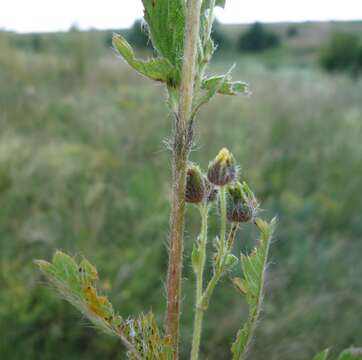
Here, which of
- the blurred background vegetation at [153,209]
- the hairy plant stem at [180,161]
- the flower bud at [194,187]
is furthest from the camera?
the blurred background vegetation at [153,209]

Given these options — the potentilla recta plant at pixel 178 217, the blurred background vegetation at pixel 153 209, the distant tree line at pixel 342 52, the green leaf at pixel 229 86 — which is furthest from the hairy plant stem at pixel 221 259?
the distant tree line at pixel 342 52

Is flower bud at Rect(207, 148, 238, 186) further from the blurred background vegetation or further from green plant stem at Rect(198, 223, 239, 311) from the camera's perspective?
the blurred background vegetation

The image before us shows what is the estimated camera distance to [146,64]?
0.69m

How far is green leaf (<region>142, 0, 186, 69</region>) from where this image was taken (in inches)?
26.6

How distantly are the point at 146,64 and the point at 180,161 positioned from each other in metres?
0.16

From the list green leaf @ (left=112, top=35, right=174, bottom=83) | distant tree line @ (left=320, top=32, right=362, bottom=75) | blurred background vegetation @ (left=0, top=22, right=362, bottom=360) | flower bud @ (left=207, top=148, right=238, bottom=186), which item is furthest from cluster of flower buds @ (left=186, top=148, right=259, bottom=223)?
distant tree line @ (left=320, top=32, right=362, bottom=75)

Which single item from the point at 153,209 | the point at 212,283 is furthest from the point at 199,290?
the point at 153,209

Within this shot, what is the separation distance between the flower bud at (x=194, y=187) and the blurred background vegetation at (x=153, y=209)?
79cm

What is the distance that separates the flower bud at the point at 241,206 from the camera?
742mm

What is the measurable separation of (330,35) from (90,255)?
34.1 meters

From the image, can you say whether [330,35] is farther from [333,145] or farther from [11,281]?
[11,281]

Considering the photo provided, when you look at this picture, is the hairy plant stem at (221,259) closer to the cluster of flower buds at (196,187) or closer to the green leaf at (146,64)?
the cluster of flower buds at (196,187)

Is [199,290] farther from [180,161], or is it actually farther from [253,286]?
[180,161]

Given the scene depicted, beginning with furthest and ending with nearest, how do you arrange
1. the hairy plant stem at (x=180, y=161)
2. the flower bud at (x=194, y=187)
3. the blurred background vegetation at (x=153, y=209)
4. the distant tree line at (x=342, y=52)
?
the distant tree line at (x=342, y=52) → the blurred background vegetation at (x=153, y=209) → the flower bud at (x=194, y=187) → the hairy plant stem at (x=180, y=161)
